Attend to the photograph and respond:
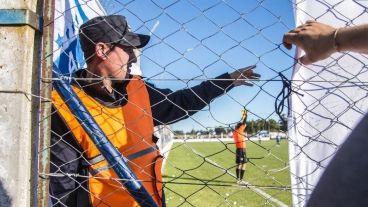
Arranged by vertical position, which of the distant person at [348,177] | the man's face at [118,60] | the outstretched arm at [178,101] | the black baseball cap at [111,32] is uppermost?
the black baseball cap at [111,32]

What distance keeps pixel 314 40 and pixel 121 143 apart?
1.01m

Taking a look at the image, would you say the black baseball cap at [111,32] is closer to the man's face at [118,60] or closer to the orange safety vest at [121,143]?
the man's face at [118,60]

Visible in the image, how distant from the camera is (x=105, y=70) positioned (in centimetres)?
224

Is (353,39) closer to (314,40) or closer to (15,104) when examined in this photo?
(314,40)

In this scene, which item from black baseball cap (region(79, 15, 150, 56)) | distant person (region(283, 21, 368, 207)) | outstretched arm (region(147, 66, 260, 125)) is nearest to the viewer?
distant person (region(283, 21, 368, 207))

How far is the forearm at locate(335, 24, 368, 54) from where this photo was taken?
1.10 meters

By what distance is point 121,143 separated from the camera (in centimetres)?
205

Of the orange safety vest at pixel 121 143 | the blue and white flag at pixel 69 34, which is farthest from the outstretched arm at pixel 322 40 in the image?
the blue and white flag at pixel 69 34

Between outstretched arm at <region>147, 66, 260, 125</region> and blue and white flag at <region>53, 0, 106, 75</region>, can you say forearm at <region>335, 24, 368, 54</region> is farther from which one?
blue and white flag at <region>53, 0, 106, 75</region>

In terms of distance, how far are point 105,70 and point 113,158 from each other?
520mm

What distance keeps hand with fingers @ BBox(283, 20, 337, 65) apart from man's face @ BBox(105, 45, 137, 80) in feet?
3.10

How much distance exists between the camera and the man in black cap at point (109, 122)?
193cm

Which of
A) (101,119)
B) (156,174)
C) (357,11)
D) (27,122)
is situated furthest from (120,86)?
(357,11)

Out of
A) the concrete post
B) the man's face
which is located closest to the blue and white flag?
the man's face
